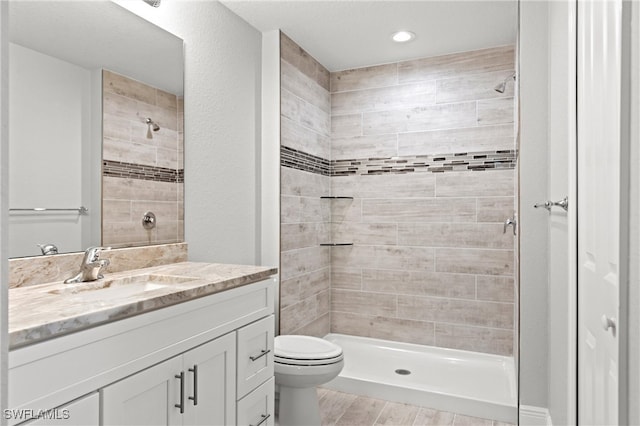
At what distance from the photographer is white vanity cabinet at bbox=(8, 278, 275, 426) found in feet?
3.31

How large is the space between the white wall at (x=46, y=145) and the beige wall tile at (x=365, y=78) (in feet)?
7.56

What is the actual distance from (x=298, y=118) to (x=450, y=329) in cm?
200

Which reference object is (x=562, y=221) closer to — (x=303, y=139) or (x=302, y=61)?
(x=303, y=139)

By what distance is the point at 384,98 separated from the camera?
3.57m

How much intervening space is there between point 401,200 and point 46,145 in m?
2.54

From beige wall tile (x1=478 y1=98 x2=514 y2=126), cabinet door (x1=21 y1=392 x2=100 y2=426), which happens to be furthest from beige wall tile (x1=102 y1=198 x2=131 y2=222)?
beige wall tile (x1=478 y1=98 x2=514 y2=126)

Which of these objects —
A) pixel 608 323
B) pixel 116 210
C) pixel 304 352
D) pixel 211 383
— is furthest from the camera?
pixel 304 352

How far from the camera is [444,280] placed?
3.39m

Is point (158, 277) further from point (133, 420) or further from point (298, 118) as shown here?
point (298, 118)

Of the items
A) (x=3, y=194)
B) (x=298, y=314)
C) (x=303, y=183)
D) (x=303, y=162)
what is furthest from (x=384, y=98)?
(x=3, y=194)

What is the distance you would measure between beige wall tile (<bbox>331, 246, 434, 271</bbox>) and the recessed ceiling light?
A: 158cm

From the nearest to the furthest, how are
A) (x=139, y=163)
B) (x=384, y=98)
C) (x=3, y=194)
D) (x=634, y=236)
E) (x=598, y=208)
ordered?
(x=3, y=194)
(x=634, y=236)
(x=598, y=208)
(x=139, y=163)
(x=384, y=98)

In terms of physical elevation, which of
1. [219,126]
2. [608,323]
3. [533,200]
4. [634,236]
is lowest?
[608,323]

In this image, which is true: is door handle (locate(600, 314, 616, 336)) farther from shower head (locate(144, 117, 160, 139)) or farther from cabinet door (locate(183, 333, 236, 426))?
shower head (locate(144, 117, 160, 139))
